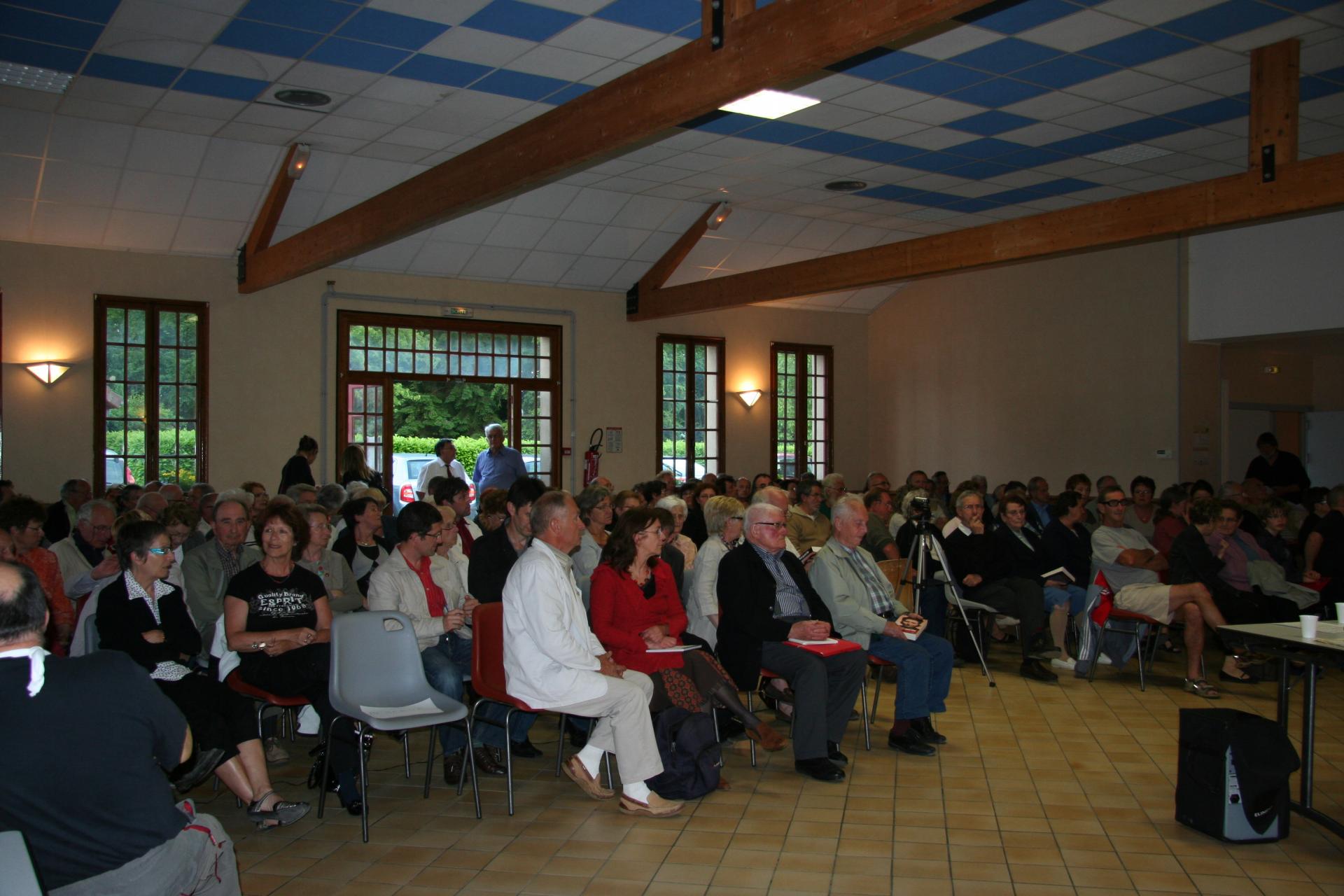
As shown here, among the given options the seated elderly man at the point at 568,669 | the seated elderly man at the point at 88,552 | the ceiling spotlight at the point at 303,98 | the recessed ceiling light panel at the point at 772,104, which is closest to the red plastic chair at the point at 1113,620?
the seated elderly man at the point at 568,669

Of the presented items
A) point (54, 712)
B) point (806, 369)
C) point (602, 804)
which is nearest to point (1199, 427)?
point (806, 369)

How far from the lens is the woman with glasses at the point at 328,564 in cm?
507

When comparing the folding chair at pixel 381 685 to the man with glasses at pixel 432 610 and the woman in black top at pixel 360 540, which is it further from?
the woman in black top at pixel 360 540

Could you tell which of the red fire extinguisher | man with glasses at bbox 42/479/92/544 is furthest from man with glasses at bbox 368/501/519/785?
the red fire extinguisher

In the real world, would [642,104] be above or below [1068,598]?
above

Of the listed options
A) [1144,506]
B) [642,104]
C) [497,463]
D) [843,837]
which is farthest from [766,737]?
[497,463]

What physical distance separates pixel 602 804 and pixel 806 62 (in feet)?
10.7

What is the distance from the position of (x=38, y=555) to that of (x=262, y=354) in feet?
19.3

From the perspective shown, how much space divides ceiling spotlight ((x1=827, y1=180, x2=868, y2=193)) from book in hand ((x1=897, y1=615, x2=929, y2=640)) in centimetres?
631

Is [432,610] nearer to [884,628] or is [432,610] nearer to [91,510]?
[884,628]

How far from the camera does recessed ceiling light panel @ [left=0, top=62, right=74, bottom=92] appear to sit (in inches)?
287

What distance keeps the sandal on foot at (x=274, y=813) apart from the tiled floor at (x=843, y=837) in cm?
5

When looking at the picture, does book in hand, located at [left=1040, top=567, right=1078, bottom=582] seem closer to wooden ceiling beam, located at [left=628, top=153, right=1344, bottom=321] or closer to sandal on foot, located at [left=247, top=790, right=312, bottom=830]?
wooden ceiling beam, located at [left=628, top=153, right=1344, bottom=321]

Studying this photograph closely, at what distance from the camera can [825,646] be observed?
506 centimetres
